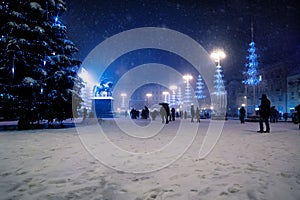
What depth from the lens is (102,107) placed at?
2948 cm

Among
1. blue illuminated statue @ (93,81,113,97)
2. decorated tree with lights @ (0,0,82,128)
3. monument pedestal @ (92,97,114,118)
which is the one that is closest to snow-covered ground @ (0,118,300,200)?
decorated tree with lights @ (0,0,82,128)

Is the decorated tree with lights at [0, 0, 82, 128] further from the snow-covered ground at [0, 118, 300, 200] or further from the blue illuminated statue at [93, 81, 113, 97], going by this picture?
the blue illuminated statue at [93, 81, 113, 97]

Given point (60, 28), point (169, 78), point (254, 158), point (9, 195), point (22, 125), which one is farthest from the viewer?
point (169, 78)

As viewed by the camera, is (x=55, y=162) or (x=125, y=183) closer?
(x=125, y=183)

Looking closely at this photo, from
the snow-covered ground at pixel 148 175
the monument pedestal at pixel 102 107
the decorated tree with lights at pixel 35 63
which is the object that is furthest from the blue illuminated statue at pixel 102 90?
the snow-covered ground at pixel 148 175

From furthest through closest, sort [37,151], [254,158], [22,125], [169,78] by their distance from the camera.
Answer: [169,78], [22,125], [37,151], [254,158]

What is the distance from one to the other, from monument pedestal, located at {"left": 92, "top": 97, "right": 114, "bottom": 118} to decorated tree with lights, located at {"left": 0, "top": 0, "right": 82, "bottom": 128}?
14372 millimetres

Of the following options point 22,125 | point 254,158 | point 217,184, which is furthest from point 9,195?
point 22,125

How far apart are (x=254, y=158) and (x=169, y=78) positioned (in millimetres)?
129599

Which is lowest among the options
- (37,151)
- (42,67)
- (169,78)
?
(37,151)

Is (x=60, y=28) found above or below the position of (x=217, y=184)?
above

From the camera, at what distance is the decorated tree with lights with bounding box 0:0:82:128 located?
1190 cm

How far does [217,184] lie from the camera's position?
139 inches

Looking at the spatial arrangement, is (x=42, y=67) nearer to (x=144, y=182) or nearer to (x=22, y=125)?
(x=22, y=125)
